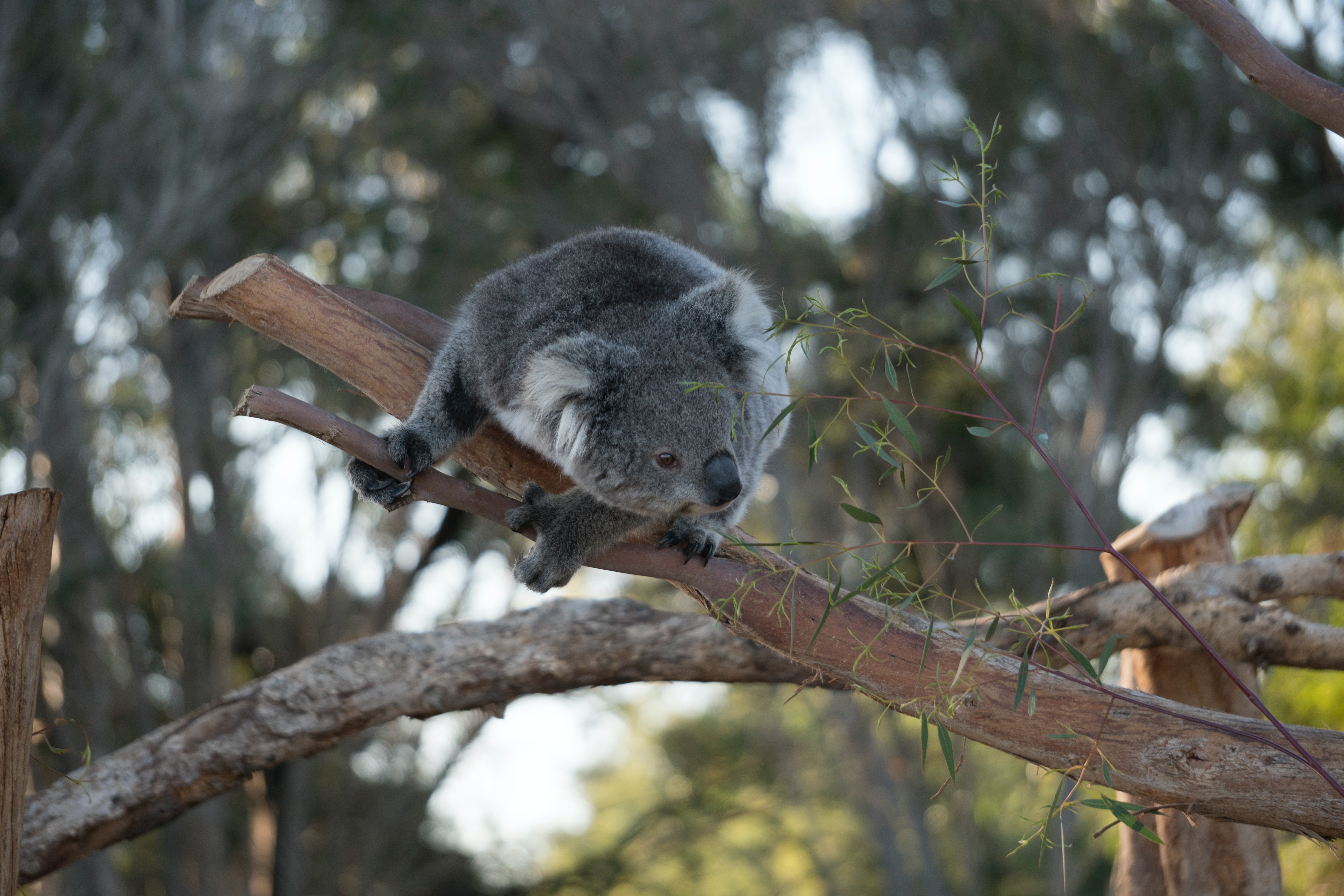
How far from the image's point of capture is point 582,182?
9391mm

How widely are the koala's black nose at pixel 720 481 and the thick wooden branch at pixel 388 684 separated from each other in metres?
0.59

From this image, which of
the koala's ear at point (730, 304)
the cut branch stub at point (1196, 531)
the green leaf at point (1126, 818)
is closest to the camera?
the green leaf at point (1126, 818)

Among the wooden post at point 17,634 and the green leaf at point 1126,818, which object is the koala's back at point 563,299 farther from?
the green leaf at point 1126,818

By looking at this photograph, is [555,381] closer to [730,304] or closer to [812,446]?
[730,304]

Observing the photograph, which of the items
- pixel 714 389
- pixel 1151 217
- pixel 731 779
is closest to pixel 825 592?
pixel 714 389

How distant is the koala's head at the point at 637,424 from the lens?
2.38 metres

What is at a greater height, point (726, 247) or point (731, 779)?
point (726, 247)

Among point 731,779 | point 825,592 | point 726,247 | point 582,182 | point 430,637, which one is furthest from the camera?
point 731,779

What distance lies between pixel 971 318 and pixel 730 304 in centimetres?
92

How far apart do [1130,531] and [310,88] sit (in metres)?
6.62

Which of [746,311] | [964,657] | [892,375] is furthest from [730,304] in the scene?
[964,657]

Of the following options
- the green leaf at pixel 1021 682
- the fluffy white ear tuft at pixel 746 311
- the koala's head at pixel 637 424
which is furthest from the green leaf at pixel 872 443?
the fluffy white ear tuft at pixel 746 311

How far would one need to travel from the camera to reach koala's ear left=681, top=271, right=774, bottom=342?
8.51ft

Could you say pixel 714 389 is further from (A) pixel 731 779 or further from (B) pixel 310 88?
(A) pixel 731 779
